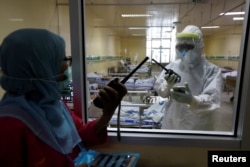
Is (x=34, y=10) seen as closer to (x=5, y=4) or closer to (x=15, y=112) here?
(x=5, y=4)

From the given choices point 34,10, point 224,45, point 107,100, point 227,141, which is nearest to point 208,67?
point 227,141

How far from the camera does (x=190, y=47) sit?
55.0 inches

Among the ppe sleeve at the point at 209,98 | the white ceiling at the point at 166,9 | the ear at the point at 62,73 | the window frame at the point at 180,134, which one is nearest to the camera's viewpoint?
the ear at the point at 62,73

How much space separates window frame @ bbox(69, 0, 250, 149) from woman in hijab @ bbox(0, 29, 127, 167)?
246 millimetres

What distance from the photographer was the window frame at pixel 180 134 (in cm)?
88

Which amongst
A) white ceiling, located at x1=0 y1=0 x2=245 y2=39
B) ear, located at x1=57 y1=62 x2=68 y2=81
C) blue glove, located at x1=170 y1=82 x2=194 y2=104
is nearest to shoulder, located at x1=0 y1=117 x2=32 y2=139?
ear, located at x1=57 y1=62 x2=68 y2=81

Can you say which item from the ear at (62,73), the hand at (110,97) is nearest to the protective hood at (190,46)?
the hand at (110,97)

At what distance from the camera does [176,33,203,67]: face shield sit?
1.39 meters

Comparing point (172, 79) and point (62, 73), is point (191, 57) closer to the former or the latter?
point (172, 79)

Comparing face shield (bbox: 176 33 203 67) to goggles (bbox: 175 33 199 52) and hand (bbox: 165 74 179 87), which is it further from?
hand (bbox: 165 74 179 87)

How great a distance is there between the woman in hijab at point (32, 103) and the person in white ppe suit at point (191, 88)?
83cm

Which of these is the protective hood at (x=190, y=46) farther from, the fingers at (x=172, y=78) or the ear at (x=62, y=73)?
the ear at (x=62, y=73)

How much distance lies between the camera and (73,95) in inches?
38.4

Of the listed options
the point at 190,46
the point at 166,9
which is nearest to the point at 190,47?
the point at 190,46
